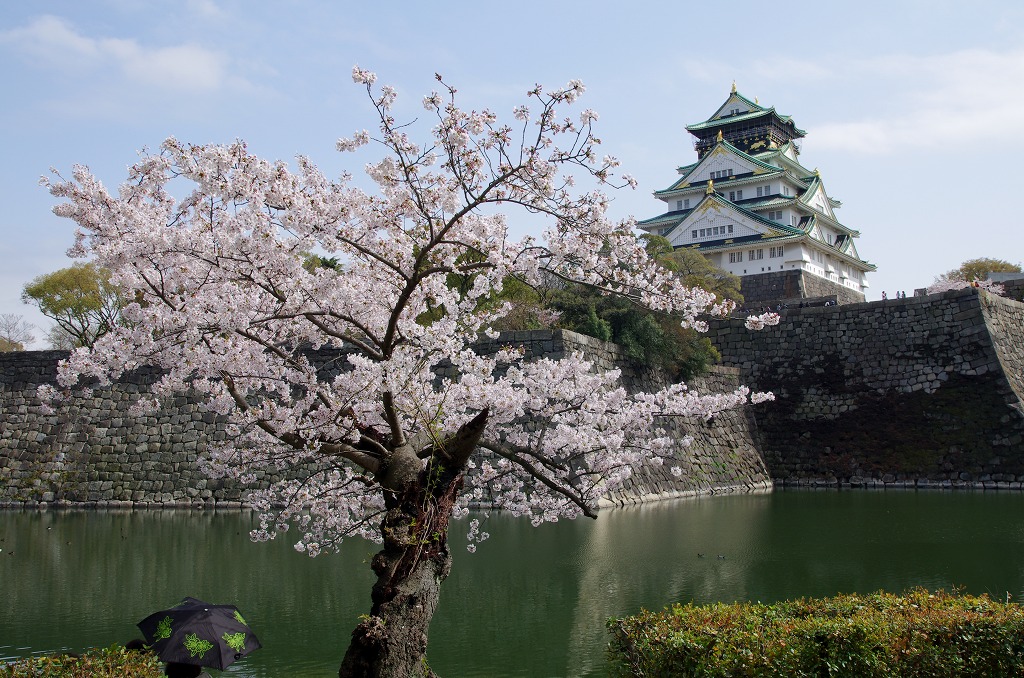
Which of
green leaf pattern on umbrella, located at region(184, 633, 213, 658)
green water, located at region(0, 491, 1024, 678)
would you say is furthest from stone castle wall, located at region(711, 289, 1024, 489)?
green leaf pattern on umbrella, located at region(184, 633, 213, 658)

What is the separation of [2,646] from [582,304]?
13.5 metres

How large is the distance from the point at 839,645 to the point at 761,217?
108 feet

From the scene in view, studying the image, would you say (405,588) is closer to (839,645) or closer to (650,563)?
(839,645)

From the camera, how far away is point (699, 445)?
1947 cm

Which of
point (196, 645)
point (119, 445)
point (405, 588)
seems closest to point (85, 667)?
point (196, 645)

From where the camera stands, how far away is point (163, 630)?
5.00 metres

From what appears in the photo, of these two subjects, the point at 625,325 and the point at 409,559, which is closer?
the point at 409,559

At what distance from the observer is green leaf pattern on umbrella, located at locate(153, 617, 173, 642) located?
496cm

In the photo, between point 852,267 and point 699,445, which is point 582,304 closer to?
Answer: point 699,445

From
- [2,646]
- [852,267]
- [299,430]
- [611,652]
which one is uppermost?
[852,267]

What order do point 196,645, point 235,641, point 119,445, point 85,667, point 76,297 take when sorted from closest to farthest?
point 85,667, point 196,645, point 235,641, point 119,445, point 76,297

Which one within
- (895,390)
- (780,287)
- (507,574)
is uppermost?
(780,287)

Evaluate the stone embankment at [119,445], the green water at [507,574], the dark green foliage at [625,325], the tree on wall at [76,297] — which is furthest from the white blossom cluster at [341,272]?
the tree on wall at [76,297]

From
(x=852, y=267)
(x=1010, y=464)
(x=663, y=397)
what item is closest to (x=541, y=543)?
(x=663, y=397)
